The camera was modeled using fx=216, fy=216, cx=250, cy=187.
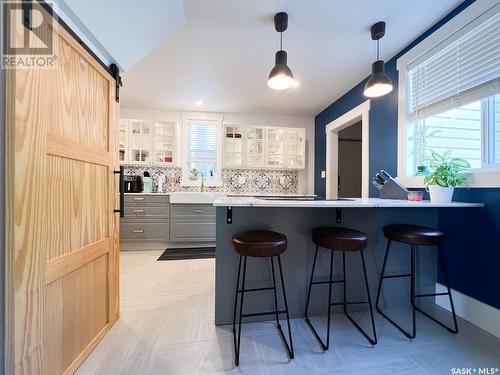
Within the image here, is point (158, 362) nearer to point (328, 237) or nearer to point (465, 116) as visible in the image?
point (328, 237)

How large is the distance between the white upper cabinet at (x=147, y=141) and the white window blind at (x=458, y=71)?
3530mm

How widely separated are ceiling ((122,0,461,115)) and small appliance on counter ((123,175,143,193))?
1310 millimetres

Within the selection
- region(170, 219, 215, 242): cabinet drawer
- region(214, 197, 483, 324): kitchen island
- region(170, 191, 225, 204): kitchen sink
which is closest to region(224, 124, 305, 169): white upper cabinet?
region(170, 191, 225, 204): kitchen sink


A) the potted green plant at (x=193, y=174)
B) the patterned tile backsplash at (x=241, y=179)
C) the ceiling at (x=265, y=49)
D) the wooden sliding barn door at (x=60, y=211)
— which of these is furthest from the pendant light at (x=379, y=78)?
the potted green plant at (x=193, y=174)

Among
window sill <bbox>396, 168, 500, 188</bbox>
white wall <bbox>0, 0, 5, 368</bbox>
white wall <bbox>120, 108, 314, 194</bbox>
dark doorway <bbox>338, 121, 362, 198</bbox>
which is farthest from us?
dark doorway <bbox>338, 121, 362, 198</bbox>

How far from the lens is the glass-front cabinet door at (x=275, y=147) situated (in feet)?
13.3

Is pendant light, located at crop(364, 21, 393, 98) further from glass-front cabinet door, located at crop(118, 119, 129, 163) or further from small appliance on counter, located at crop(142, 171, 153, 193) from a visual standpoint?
glass-front cabinet door, located at crop(118, 119, 129, 163)

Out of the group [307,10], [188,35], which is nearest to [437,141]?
[307,10]

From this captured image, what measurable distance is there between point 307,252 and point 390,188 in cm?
108

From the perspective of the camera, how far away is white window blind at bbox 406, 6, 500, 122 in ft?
4.97

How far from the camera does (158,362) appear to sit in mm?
1288

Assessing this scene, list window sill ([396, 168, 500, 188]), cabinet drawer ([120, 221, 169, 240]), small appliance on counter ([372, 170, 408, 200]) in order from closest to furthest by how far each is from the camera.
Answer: window sill ([396, 168, 500, 188]) → small appliance on counter ([372, 170, 408, 200]) → cabinet drawer ([120, 221, 169, 240])

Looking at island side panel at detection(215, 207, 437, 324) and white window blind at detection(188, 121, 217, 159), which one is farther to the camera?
white window blind at detection(188, 121, 217, 159)

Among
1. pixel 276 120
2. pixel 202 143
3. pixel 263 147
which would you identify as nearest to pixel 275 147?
pixel 263 147
